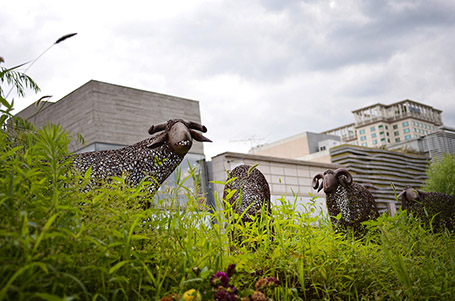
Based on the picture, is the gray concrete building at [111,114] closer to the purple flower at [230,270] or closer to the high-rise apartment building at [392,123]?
the purple flower at [230,270]

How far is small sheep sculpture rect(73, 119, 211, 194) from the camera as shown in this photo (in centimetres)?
239

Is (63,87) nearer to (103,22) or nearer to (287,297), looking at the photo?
(103,22)

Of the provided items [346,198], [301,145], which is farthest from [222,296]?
[301,145]

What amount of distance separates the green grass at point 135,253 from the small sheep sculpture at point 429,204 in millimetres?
2755

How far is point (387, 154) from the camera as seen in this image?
12234mm

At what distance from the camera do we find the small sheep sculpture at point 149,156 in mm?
2393

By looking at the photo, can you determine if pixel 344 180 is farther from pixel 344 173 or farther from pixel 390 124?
pixel 390 124

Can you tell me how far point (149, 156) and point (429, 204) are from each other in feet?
12.7

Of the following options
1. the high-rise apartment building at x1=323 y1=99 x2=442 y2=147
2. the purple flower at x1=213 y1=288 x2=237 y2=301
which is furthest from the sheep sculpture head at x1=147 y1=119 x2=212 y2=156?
the high-rise apartment building at x1=323 y1=99 x2=442 y2=147

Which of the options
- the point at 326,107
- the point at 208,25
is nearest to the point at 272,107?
the point at 326,107

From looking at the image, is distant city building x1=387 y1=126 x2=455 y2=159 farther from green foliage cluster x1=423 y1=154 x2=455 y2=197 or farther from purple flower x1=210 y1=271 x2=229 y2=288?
purple flower x1=210 y1=271 x2=229 y2=288

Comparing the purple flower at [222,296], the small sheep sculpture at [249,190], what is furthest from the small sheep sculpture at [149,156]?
the purple flower at [222,296]

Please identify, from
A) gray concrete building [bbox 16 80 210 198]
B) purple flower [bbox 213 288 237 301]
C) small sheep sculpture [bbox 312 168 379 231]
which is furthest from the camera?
gray concrete building [bbox 16 80 210 198]

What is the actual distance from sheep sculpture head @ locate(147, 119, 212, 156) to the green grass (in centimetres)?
66
